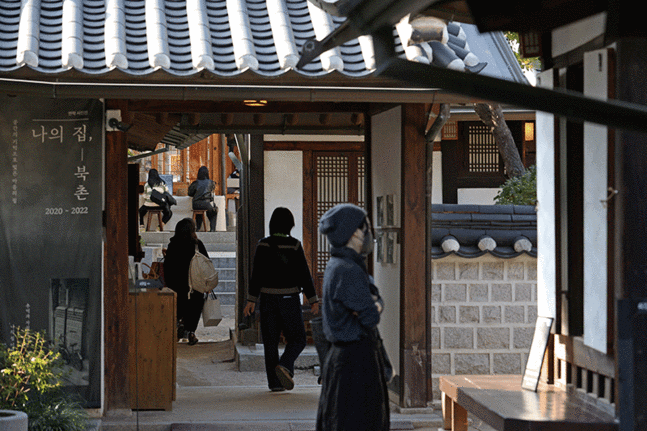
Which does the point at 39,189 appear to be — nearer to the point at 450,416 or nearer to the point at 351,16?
the point at 450,416

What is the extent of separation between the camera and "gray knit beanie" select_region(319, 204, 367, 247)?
221 inches

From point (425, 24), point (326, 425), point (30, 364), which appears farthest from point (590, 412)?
point (30, 364)

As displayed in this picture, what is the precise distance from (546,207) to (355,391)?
1886mm

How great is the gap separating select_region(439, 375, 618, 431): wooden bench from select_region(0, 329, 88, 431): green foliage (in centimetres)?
302

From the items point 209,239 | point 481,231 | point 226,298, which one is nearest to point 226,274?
point 226,298

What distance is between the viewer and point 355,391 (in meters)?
5.49

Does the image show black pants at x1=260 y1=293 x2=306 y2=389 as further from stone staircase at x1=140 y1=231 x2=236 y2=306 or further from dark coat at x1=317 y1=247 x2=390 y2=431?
stone staircase at x1=140 y1=231 x2=236 y2=306

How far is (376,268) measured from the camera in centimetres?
931

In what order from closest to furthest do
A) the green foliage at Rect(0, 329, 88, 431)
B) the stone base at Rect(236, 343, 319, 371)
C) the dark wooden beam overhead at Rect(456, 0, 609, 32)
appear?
the dark wooden beam overhead at Rect(456, 0, 609, 32), the green foliage at Rect(0, 329, 88, 431), the stone base at Rect(236, 343, 319, 371)

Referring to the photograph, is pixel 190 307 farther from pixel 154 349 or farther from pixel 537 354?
pixel 537 354

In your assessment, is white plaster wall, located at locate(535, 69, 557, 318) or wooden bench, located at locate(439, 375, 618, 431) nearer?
wooden bench, located at locate(439, 375, 618, 431)

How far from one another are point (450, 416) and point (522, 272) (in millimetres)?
2966

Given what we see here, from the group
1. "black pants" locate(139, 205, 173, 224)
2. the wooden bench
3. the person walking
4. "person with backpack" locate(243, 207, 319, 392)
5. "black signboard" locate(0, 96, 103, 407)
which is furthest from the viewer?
"black pants" locate(139, 205, 173, 224)

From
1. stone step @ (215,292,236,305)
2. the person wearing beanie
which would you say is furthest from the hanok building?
stone step @ (215,292,236,305)
